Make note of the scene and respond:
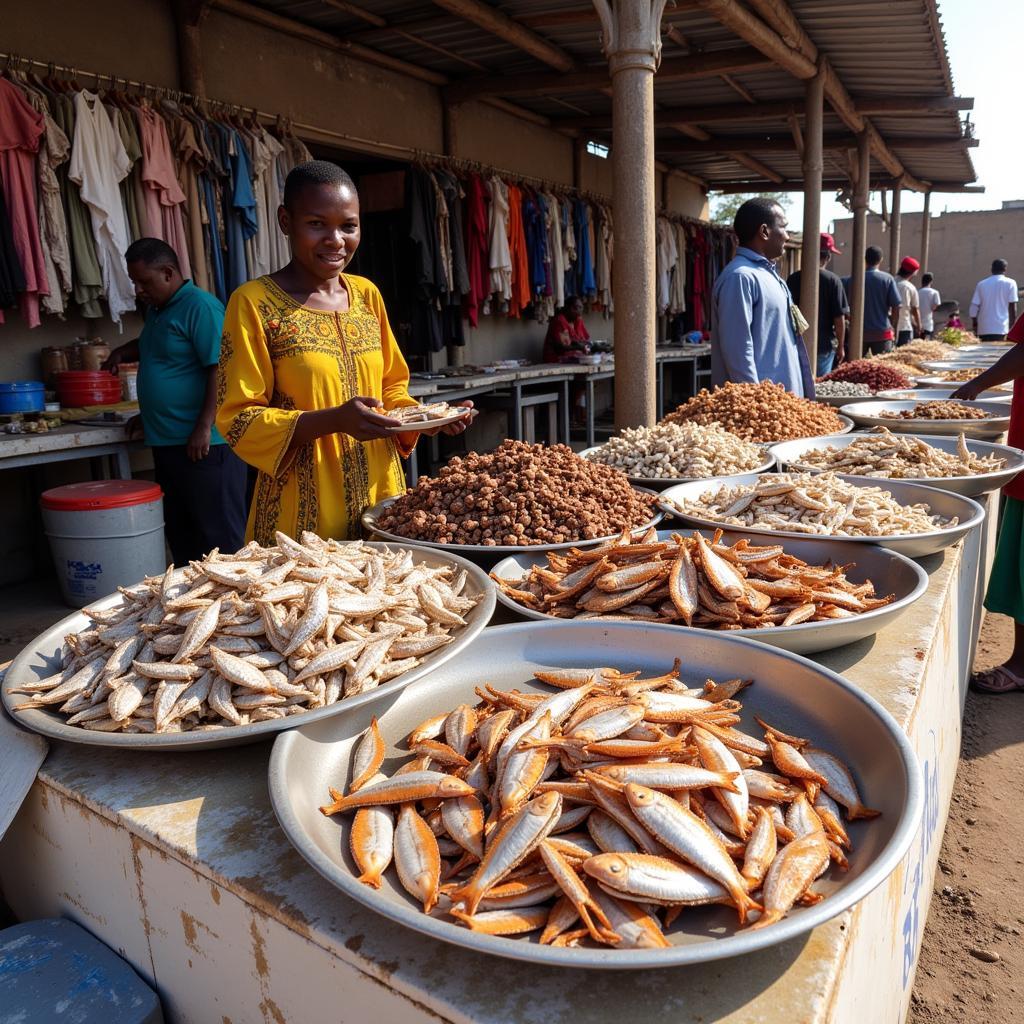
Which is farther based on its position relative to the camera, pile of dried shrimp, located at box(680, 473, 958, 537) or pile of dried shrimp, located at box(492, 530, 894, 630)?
pile of dried shrimp, located at box(680, 473, 958, 537)

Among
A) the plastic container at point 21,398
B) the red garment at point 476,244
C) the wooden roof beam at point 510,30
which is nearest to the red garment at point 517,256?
the red garment at point 476,244

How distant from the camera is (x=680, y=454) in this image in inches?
114

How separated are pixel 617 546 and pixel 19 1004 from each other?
51.5 inches

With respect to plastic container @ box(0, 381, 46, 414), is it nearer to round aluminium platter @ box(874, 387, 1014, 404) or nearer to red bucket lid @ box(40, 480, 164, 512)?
red bucket lid @ box(40, 480, 164, 512)

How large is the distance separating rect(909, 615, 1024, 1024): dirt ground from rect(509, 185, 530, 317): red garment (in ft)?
23.5

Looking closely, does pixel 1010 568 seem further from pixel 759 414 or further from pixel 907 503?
pixel 907 503

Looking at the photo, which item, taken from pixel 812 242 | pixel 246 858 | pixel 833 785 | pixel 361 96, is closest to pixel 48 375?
pixel 361 96

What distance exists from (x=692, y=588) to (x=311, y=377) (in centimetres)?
125

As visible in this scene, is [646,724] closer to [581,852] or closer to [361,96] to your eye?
[581,852]

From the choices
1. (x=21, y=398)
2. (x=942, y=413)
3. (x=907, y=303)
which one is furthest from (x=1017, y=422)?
(x=907, y=303)

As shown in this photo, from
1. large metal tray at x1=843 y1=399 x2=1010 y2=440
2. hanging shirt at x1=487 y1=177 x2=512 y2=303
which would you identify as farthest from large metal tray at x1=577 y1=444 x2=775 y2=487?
hanging shirt at x1=487 y1=177 x2=512 y2=303

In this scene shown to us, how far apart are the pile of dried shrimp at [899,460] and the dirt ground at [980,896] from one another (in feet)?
3.99

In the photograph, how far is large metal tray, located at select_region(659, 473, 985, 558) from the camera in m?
2.04

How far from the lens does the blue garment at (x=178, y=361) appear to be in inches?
174
